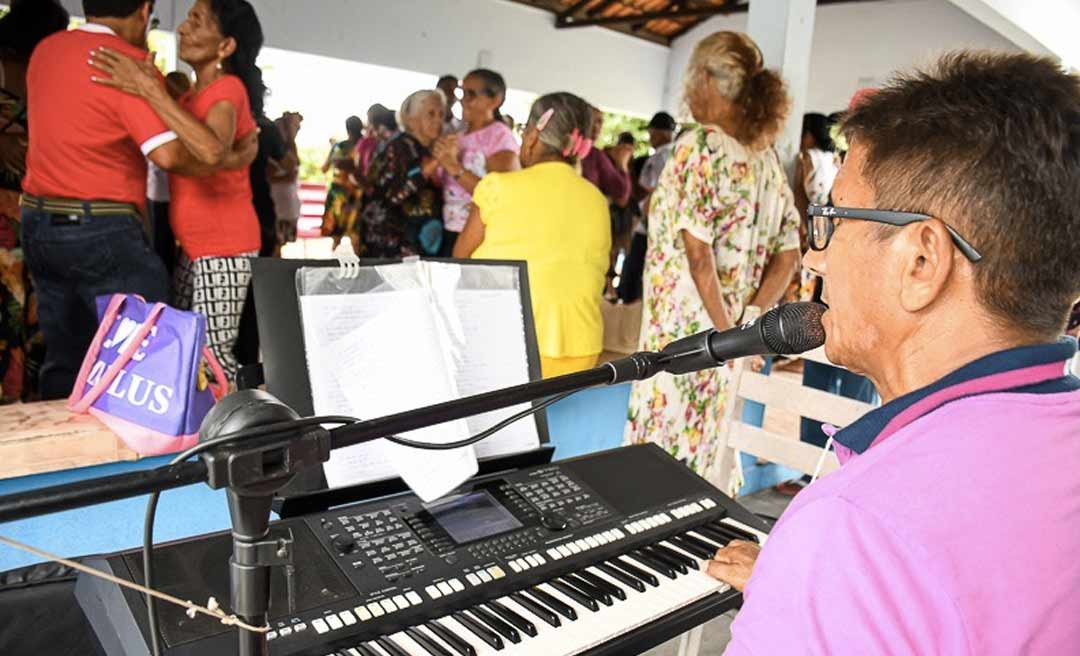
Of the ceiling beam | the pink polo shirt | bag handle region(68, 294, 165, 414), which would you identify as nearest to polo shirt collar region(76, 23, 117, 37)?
bag handle region(68, 294, 165, 414)

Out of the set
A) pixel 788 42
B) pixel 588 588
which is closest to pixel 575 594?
pixel 588 588

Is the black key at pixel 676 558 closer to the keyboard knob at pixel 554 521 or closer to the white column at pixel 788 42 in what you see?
the keyboard knob at pixel 554 521

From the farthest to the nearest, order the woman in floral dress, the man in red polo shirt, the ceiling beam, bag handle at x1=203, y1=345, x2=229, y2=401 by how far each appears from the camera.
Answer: the ceiling beam
the woman in floral dress
the man in red polo shirt
bag handle at x1=203, y1=345, x2=229, y2=401

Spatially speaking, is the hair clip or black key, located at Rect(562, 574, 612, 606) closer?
A: black key, located at Rect(562, 574, 612, 606)

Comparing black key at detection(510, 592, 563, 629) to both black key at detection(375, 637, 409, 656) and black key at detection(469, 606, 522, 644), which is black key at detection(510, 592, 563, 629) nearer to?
black key at detection(469, 606, 522, 644)

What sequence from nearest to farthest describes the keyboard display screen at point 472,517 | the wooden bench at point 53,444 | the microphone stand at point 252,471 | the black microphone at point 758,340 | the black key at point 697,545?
the microphone stand at point 252,471, the black microphone at point 758,340, the keyboard display screen at point 472,517, the black key at point 697,545, the wooden bench at point 53,444

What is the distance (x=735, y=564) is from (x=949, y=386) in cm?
57

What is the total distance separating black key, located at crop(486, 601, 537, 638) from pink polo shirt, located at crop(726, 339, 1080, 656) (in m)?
0.37

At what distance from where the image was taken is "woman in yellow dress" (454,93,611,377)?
2.52m

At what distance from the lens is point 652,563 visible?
129 cm

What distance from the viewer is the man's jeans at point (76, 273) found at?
7.36 feet

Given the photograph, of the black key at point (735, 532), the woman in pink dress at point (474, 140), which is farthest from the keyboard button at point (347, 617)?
the woman in pink dress at point (474, 140)

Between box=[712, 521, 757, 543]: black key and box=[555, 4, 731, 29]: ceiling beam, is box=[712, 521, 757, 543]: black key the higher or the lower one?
the lower one

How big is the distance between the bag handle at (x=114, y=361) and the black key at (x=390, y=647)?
748 millimetres
